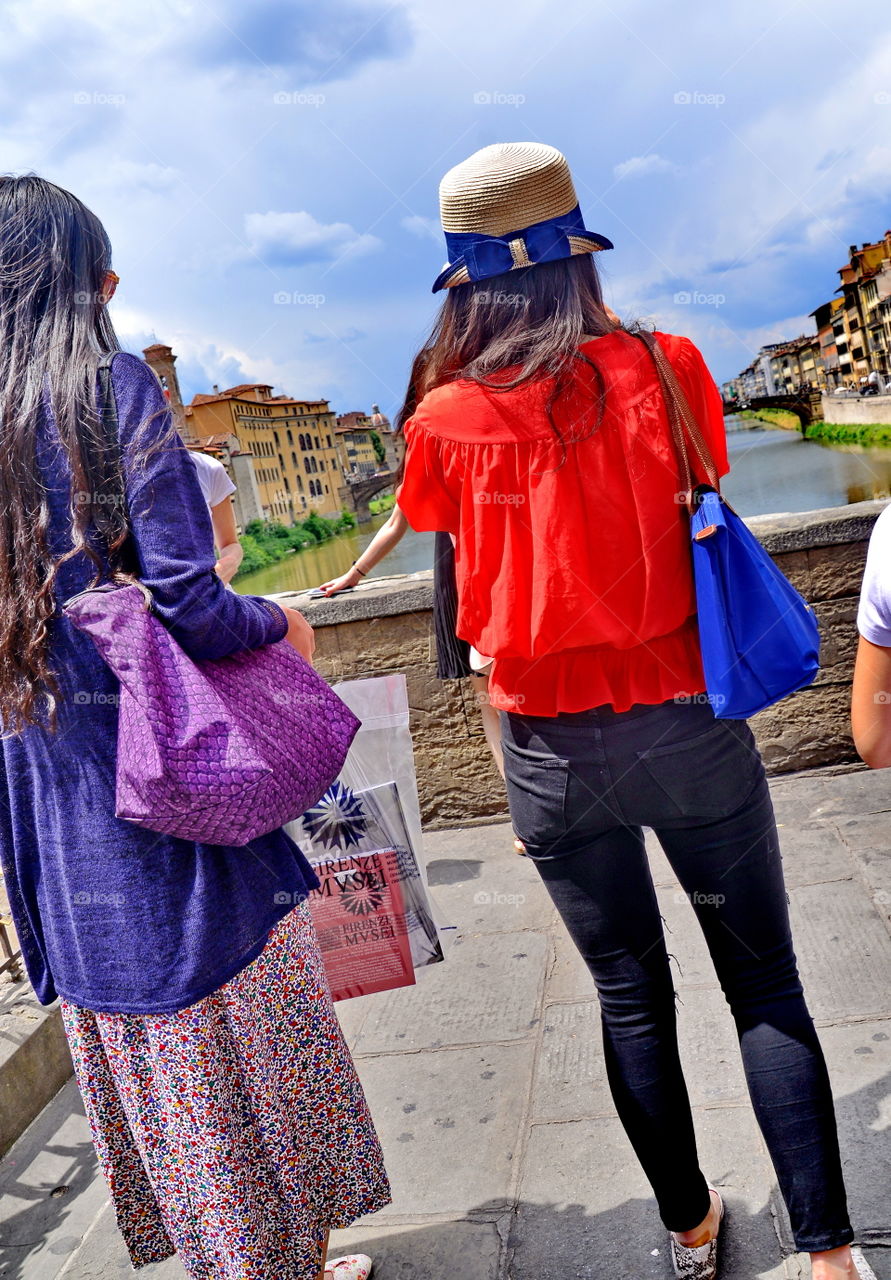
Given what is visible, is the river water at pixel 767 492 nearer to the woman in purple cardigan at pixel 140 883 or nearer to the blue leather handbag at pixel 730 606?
the woman in purple cardigan at pixel 140 883

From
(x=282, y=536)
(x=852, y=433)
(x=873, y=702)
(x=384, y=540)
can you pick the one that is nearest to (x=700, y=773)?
(x=873, y=702)

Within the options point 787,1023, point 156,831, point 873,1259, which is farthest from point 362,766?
point 873,1259

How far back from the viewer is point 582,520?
1.55 m

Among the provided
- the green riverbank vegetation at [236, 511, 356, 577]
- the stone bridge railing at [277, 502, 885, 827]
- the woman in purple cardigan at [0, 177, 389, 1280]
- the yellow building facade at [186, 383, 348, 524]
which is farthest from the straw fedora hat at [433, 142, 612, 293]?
the yellow building facade at [186, 383, 348, 524]

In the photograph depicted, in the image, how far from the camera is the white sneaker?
82.7 inches

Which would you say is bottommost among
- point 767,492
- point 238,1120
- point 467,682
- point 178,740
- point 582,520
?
point 767,492

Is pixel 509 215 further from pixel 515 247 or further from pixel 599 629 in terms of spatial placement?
pixel 599 629

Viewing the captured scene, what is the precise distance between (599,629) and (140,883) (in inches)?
30.3

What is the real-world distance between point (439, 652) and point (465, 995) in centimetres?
138

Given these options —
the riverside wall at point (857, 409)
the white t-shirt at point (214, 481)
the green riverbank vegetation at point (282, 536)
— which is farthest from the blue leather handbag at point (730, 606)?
the riverside wall at point (857, 409)

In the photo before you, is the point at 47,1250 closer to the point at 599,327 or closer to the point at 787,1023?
the point at 787,1023

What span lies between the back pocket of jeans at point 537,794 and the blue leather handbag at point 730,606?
0.88 ft

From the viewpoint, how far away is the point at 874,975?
277cm

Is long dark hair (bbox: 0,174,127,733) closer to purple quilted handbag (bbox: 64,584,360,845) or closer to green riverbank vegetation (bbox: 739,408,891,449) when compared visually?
purple quilted handbag (bbox: 64,584,360,845)
